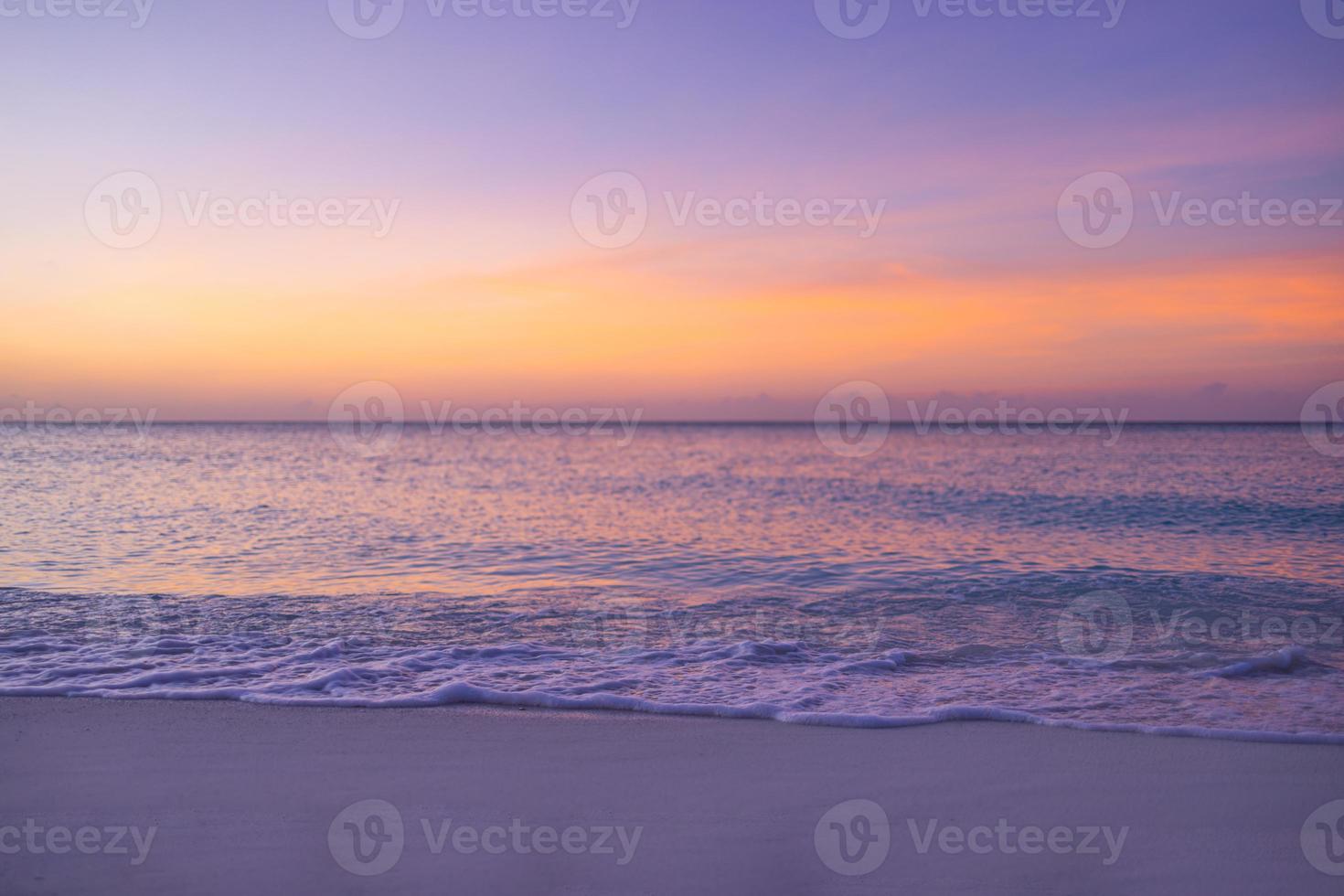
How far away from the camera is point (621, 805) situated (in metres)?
4.81

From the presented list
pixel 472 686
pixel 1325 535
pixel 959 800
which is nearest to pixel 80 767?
pixel 472 686

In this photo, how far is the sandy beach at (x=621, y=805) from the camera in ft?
13.6

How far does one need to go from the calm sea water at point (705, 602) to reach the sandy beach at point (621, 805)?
0.54m

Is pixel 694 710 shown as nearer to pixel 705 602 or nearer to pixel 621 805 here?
pixel 621 805

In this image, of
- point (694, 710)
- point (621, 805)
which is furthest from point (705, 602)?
point (621, 805)

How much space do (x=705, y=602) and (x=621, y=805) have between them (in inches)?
233

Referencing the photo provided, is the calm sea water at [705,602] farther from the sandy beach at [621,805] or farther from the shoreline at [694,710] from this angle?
the sandy beach at [621,805]

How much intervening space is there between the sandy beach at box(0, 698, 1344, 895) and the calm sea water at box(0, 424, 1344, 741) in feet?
1.78

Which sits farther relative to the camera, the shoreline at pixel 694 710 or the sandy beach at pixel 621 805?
the shoreline at pixel 694 710

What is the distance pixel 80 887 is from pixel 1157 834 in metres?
5.85

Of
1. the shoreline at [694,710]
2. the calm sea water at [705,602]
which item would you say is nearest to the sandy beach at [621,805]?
the shoreline at [694,710]

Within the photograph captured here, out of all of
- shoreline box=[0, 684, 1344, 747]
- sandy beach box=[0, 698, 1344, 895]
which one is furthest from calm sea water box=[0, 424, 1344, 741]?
sandy beach box=[0, 698, 1344, 895]

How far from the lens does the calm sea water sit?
6.86 m

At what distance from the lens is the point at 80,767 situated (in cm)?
511
